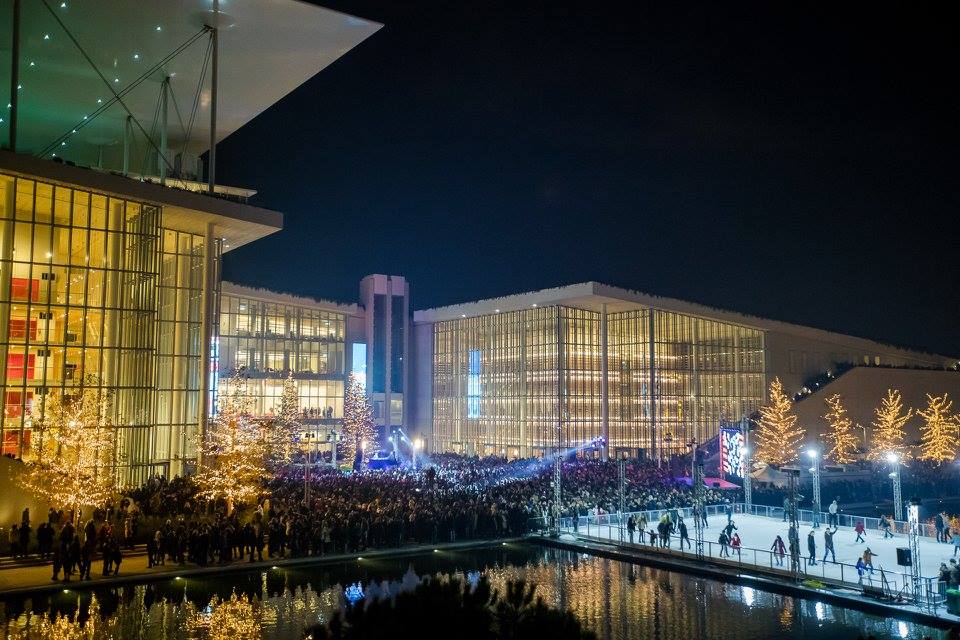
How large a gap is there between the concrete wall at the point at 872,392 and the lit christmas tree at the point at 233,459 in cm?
3458

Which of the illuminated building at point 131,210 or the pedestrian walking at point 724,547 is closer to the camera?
the pedestrian walking at point 724,547

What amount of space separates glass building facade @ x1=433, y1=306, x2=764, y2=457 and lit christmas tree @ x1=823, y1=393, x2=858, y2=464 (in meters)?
4.48

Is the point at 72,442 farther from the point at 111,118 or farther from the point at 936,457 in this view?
the point at 936,457

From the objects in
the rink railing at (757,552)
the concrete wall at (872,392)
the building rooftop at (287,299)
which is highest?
the building rooftop at (287,299)

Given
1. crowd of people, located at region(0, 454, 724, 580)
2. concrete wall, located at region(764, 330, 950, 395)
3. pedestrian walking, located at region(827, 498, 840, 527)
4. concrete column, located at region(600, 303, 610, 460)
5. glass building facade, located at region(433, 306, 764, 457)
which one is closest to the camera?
crowd of people, located at region(0, 454, 724, 580)

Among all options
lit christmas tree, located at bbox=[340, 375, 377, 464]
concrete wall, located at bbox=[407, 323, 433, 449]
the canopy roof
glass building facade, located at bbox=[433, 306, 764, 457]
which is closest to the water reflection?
the canopy roof

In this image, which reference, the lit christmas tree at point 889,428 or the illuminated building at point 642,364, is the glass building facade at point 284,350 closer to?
the illuminated building at point 642,364

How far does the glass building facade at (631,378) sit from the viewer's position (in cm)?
5381

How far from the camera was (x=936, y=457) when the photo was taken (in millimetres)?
48406

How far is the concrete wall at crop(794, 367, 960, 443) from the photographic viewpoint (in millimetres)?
49344

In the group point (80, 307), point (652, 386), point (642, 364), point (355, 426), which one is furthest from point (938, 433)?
point (80, 307)

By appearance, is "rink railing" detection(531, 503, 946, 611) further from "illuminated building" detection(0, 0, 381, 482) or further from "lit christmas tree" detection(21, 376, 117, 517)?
"illuminated building" detection(0, 0, 381, 482)

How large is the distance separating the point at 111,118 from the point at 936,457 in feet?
166

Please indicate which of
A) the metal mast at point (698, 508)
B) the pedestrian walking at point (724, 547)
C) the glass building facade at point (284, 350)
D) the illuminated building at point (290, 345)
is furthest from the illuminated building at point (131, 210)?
the pedestrian walking at point (724, 547)
